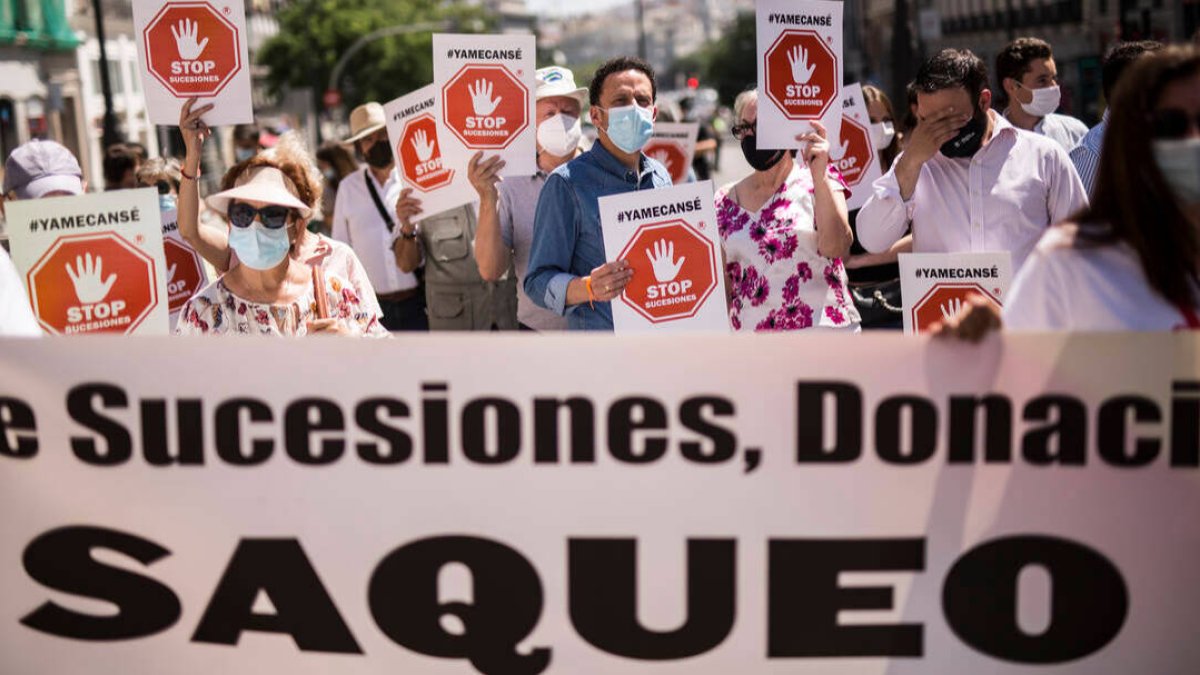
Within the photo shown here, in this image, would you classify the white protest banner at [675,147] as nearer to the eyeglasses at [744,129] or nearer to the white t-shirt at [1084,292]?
the eyeglasses at [744,129]

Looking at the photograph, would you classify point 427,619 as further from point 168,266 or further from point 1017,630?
point 168,266

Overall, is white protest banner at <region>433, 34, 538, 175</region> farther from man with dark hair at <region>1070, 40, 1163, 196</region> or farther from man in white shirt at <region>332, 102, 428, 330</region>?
man with dark hair at <region>1070, 40, 1163, 196</region>

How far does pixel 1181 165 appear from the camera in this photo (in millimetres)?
2764

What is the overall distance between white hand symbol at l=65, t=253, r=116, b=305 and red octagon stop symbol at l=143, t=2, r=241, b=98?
96 centimetres

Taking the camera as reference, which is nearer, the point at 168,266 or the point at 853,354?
the point at 853,354

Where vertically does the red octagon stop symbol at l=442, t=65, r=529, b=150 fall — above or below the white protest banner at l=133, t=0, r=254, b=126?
below

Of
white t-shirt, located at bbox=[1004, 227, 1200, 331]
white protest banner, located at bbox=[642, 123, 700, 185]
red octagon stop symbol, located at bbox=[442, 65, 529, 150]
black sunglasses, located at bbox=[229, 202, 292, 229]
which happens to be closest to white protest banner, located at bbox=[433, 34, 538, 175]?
red octagon stop symbol, located at bbox=[442, 65, 529, 150]

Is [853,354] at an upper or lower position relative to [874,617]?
upper

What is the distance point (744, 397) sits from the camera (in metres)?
3.08

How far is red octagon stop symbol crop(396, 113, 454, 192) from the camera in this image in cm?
588

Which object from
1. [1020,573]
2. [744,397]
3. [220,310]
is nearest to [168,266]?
[220,310]

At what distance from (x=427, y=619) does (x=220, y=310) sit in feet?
5.07

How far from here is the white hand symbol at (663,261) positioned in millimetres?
4484

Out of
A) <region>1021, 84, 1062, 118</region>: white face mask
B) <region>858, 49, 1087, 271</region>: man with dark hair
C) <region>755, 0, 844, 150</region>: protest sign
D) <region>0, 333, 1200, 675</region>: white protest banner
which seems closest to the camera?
<region>0, 333, 1200, 675</region>: white protest banner
